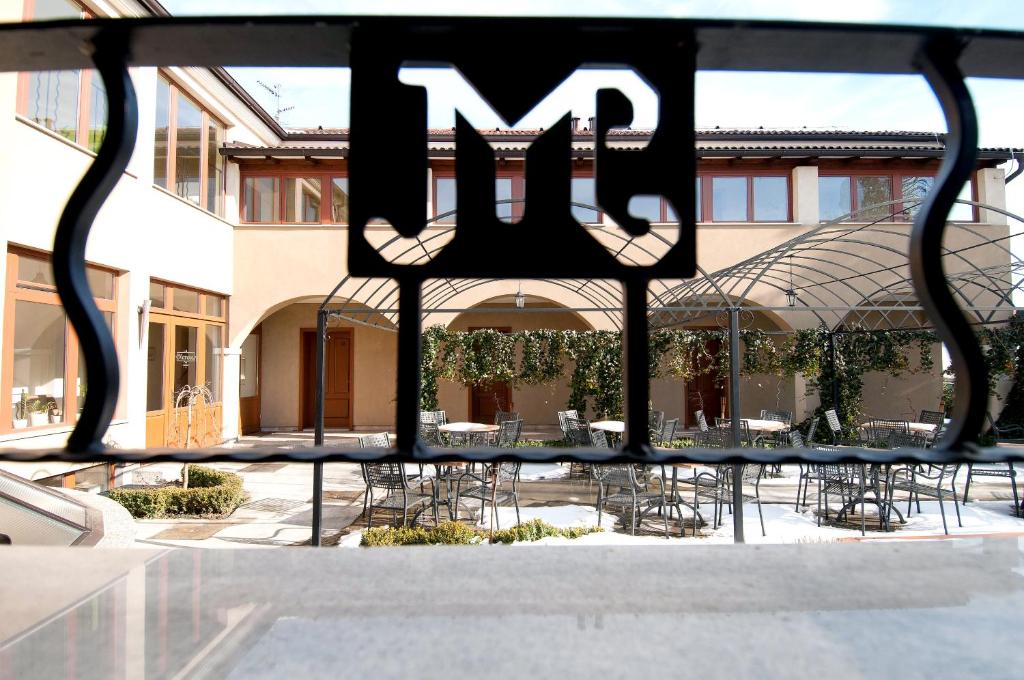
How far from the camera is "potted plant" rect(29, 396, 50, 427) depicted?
6840mm

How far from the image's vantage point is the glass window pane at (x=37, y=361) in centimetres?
665

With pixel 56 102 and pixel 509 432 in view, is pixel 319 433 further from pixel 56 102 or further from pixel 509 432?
pixel 56 102

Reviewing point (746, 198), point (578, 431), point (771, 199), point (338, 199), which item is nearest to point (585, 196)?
point (746, 198)

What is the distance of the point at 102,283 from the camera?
26.9 feet

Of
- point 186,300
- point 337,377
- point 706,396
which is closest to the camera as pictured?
point 186,300

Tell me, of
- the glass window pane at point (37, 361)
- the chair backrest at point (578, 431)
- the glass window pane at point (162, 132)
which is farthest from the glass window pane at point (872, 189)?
the glass window pane at point (37, 361)

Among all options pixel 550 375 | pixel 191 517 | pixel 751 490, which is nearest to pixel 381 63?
pixel 191 517

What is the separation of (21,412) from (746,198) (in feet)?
39.4

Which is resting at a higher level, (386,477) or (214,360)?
(214,360)

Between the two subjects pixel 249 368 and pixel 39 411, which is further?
pixel 249 368

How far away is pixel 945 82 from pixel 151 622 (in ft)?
4.99

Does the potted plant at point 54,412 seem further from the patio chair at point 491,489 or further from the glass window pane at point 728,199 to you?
the glass window pane at point 728,199

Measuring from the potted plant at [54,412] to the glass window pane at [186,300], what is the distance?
305 centimetres

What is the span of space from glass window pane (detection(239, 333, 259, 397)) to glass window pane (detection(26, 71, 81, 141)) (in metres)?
6.13
